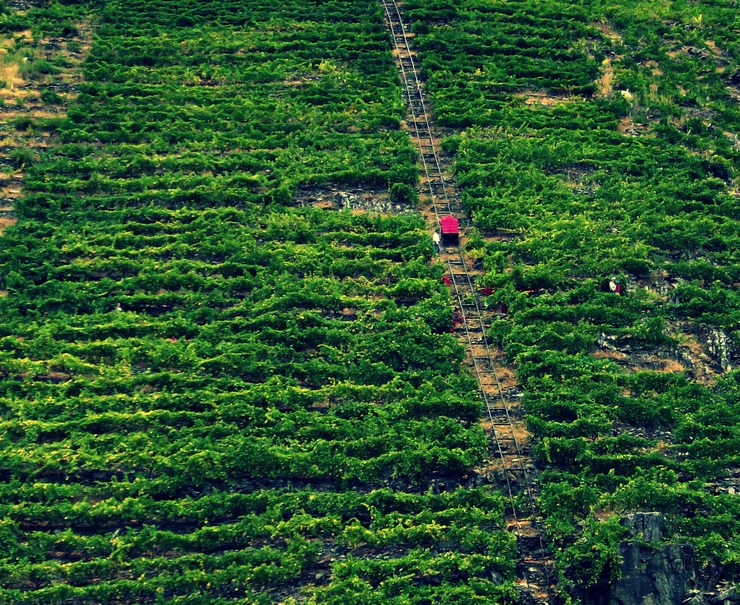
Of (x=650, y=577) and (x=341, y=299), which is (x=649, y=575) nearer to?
(x=650, y=577)

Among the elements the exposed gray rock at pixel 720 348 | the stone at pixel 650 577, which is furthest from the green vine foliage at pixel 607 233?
the stone at pixel 650 577

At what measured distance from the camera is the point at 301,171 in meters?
35.1

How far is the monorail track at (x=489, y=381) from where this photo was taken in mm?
25766

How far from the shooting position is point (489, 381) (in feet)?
96.6

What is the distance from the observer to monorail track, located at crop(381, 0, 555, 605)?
25.8 metres

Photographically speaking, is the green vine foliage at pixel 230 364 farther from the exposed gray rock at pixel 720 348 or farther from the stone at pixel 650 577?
the exposed gray rock at pixel 720 348

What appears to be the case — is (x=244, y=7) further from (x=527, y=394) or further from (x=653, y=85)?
(x=527, y=394)

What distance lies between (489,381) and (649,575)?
7.65 meters

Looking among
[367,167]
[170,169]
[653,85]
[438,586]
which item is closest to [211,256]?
[170,169]

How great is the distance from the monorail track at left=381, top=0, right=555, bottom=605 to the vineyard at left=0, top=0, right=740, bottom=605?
47 cm

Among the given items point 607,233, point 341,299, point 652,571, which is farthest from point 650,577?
point 607,233

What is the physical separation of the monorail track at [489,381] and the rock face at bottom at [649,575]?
5.63ft

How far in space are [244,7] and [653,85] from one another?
63.1 feet

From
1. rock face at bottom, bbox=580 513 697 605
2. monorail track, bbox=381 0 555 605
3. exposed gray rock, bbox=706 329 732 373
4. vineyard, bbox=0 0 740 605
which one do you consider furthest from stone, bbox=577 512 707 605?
exposed gray rock, bbox=706 329 732 373
